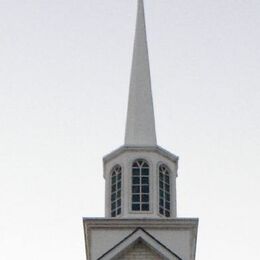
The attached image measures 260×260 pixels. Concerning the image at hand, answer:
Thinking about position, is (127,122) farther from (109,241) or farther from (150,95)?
(109,241)

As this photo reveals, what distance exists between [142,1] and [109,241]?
48.3 ft

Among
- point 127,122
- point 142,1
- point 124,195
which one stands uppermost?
point 142,1

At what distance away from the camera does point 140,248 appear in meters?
44.2

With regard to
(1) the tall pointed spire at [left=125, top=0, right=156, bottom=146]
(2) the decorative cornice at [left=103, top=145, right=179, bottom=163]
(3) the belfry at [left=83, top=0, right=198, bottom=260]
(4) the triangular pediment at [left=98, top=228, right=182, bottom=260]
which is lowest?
(4) the triangular pediment at [left=98, top=228, right=182, bottom=260]

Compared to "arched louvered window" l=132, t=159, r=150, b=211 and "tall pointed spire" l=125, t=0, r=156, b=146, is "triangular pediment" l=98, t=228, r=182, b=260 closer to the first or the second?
"arched louvered window" l=132, t=159, r=150, b=211

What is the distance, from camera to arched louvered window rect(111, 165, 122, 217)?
4619 cm

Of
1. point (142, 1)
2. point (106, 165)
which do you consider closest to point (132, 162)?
point (106, 165)

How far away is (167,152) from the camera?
4738cm

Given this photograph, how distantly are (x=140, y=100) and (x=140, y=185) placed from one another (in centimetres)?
485

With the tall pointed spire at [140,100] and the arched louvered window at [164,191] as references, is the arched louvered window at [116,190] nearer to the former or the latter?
the tall pointed spire at [140,100]

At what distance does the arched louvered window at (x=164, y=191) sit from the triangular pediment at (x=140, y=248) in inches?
78.7

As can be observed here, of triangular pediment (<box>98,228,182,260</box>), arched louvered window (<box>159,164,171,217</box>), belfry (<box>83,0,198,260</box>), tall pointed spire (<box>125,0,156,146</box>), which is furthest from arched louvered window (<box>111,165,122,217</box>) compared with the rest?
triangular pediment (<box>98,228,182,260</box>)

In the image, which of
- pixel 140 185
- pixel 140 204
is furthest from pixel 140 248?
pixel 140 185

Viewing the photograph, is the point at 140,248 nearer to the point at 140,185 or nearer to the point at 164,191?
the point at 140,185
